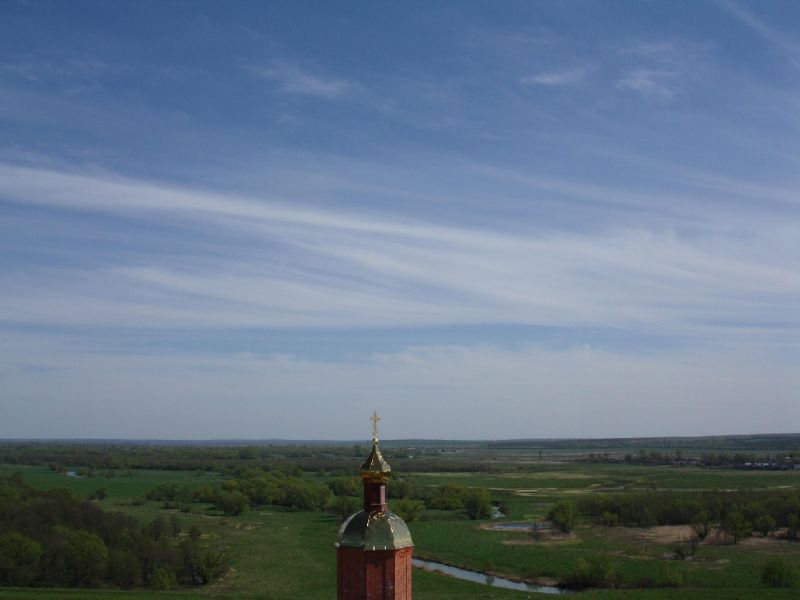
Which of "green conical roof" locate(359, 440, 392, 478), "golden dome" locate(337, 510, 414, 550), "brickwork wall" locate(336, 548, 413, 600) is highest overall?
"green conical roof" locate(359, 440, 392, 478)

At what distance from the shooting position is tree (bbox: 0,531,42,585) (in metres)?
34.6

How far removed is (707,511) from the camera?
54594 mm

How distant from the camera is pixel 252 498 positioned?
76062 mm

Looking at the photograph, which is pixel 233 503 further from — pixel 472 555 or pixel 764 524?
pixel 764 524

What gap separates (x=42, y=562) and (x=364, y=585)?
97.3ft

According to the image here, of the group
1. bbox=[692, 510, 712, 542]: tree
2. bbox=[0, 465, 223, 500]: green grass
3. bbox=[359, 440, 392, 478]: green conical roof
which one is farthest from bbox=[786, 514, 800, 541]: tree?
bbox=[0, 465, 223, 500]: green grass

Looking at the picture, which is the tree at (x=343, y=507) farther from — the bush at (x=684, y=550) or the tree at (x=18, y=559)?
the tree at (x=18, y=559)

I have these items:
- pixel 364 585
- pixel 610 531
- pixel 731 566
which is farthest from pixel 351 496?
pixel 364 585

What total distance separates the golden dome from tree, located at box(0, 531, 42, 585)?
2871 centimetres

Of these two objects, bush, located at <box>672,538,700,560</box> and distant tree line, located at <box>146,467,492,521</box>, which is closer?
bush, located at <box>672,538,700,560</box>

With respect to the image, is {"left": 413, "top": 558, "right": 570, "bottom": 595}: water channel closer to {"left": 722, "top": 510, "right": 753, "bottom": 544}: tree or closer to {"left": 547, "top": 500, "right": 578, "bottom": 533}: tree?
{"left": 547, "top": 500, "right": 578, "bottom": 533}: tree

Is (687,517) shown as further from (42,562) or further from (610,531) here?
(42,562)

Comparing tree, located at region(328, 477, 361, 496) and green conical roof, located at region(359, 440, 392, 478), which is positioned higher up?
green conical roof, located at region(359, 440, 392, 478)

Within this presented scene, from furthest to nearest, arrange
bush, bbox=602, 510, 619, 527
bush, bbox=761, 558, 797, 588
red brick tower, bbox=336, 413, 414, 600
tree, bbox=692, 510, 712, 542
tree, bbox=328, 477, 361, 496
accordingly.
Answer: tree, bbox=328, 477, 361, 496
bush, bbox=602, 510, 619, 527
tree, bbox=692, 510, 712, 542
bush, bbox=761, 558, 797, 588
red brick tower, bbox=336, 413, 414, 600
